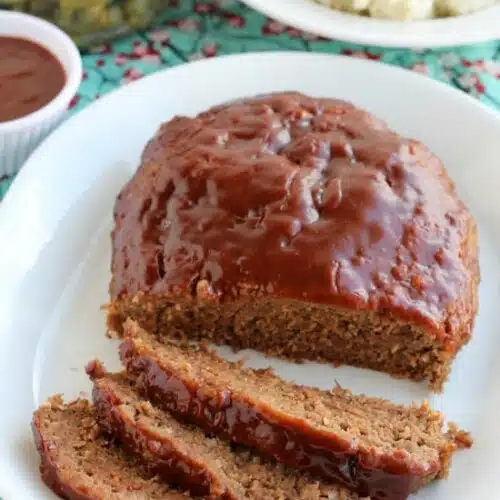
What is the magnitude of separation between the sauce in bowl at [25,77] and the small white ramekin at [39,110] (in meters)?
0.04

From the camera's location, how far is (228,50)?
6.30m

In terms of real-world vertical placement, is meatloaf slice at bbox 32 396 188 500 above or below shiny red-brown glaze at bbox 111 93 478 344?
below

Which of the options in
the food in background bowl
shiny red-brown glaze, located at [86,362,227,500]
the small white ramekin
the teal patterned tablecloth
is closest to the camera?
shiny red-brown glaze, located at [86,362,227,500]

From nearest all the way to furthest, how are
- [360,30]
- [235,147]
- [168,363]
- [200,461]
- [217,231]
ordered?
[200,461] < [168,363] < [217,231] < [235,147] < [360,30]

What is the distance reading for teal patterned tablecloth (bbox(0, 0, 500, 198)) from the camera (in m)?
6.13

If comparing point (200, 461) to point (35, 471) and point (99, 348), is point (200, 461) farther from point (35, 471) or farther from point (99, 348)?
point (99, 348)

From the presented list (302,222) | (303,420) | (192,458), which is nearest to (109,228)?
(302,222)

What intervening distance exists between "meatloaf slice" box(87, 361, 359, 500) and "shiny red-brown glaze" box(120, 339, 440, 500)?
0.07m

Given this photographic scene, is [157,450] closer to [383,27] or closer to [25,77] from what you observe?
[25,77]

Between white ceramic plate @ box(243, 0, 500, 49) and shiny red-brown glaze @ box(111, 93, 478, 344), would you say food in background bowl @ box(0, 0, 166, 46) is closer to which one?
white ceramic plate @ box(243, 0, 500, 49)

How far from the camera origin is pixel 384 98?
563 cm

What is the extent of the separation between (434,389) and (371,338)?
0.40m

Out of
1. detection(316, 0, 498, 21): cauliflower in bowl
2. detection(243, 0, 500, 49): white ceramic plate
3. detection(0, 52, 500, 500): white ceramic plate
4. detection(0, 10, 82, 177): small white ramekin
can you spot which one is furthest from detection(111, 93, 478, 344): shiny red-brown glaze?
detection(316, 0, 498, 21): cauliflower in bowl

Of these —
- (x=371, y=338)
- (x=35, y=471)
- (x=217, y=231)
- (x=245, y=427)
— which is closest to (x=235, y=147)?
(x=217, y=231)
